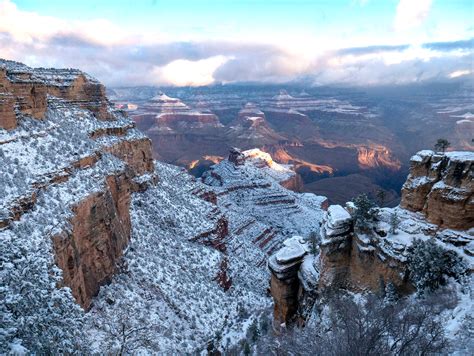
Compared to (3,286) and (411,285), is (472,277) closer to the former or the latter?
(411,285)

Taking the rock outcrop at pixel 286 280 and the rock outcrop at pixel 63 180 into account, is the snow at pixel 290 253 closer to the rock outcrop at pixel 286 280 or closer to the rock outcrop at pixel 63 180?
the rock outcrop at pixel 286 280

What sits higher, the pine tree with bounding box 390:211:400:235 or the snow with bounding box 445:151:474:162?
the snow with bounding box 445:151:474:162

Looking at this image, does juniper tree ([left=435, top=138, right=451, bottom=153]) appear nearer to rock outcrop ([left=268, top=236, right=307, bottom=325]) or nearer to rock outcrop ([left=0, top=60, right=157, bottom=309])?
rock outcrop ([left=268, top=236, right=307, bottom=325])

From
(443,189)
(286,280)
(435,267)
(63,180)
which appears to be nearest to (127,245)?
(63,180)

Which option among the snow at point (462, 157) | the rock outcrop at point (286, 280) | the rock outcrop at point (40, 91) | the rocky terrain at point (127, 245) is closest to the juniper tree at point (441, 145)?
the rocky terrain at point (127, 245)

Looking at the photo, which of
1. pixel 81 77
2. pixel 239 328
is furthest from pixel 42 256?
pixel 81 77

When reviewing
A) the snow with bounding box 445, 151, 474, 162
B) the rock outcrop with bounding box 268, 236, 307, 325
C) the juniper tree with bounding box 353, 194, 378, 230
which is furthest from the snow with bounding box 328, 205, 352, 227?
the snow with bounding box 445, 151, 474, 162
